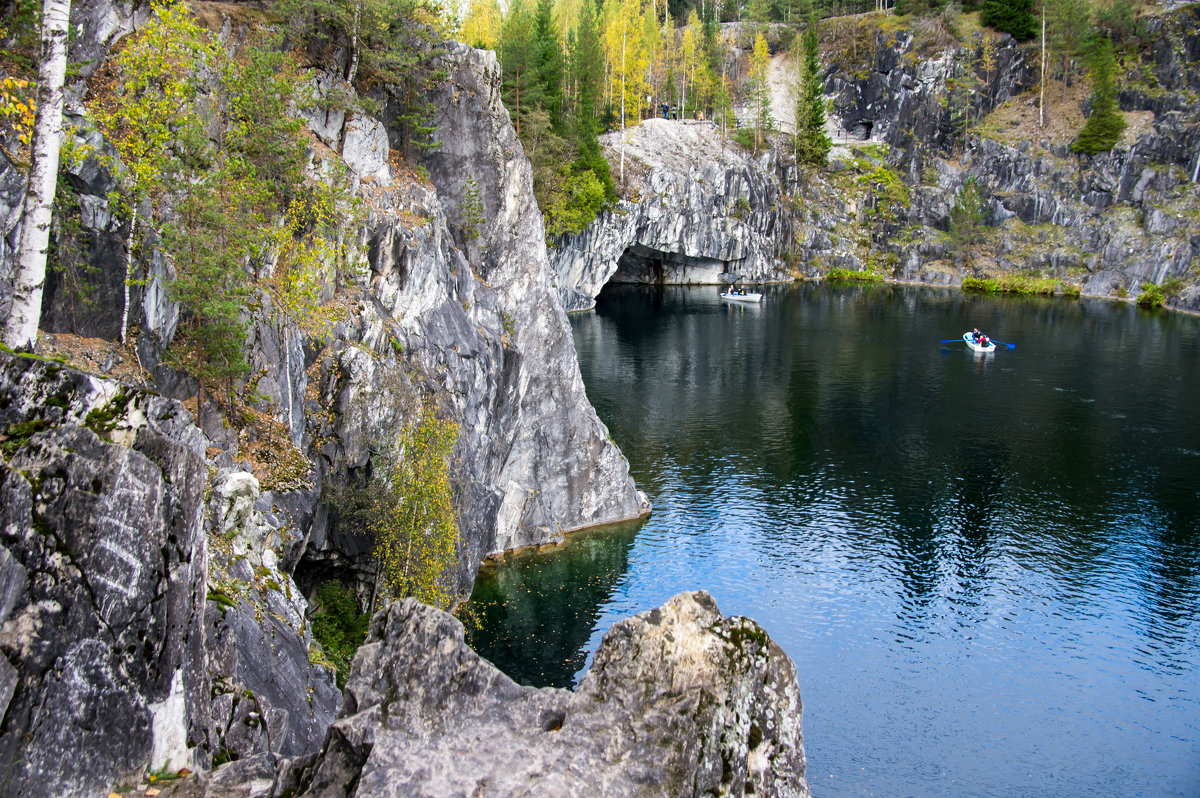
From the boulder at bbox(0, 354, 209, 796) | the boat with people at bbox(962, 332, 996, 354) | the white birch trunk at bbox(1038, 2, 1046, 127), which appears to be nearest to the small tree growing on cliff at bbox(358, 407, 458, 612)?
the boulder at bbox(0, 354, 209, 796)

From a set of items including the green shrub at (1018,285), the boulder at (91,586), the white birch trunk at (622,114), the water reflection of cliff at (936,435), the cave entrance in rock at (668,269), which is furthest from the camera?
the cave entrance in rock at (668,269)

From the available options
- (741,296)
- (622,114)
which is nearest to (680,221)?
(741,296)

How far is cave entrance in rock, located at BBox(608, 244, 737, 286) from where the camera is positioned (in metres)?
133

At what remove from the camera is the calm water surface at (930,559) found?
2944 cm

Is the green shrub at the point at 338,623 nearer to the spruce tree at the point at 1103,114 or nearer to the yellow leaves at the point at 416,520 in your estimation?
the yellow leaves at the point at 416,520

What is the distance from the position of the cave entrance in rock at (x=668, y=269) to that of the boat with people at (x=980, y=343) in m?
53.9

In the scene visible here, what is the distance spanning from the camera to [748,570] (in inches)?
1586

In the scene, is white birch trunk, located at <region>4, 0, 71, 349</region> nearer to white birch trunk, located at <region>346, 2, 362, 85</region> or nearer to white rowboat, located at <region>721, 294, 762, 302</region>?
white birch trunk, located at <region>346, 2, 362, 85</region>

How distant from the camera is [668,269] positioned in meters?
136

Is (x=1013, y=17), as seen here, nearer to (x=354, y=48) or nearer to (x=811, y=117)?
(x=811, y=117)

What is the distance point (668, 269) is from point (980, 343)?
204ft

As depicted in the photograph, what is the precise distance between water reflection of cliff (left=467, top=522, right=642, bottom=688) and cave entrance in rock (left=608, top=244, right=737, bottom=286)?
92.7 m

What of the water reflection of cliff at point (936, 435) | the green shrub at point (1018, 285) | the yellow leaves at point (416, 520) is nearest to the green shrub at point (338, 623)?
the yellow leaves at point (416, 520)

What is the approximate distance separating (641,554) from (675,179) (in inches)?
3369
